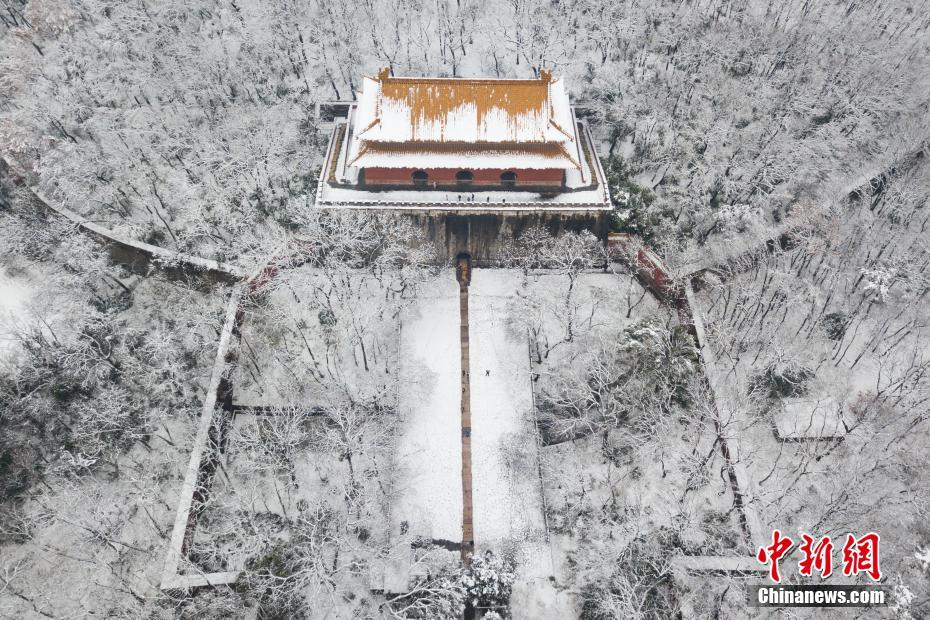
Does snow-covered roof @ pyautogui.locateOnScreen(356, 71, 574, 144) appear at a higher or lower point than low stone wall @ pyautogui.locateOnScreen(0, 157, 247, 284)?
higher

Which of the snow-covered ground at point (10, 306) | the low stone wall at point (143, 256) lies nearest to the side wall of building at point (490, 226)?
the low stone wall at point (143, 256)

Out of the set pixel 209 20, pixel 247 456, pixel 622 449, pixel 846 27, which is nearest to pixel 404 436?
pixel 247 456

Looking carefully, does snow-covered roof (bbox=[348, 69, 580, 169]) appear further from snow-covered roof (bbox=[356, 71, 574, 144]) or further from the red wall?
the red wall

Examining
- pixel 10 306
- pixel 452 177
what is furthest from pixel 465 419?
pixel 10 306

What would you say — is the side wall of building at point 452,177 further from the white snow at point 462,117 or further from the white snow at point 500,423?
the white snow at point 500,423

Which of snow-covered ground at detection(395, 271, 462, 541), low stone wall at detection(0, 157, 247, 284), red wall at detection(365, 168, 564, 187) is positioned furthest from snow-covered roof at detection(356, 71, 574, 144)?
low stone wall at detection(0, 157, 247, 284)

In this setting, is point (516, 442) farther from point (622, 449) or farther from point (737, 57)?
point (737, 57)
